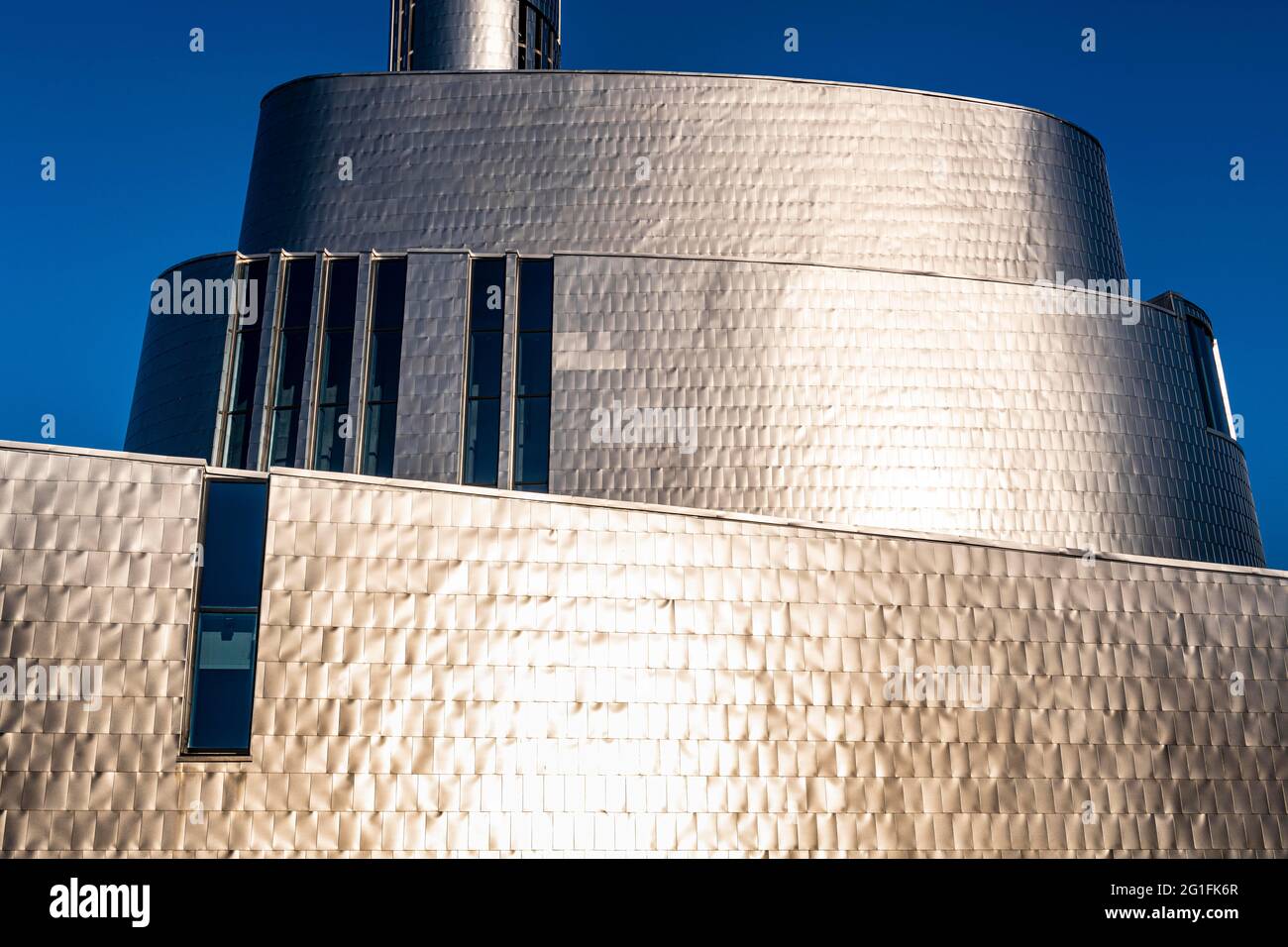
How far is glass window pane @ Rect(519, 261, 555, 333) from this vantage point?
123ft

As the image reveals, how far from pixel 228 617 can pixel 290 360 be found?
17814 mm

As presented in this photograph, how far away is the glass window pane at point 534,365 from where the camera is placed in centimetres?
3659

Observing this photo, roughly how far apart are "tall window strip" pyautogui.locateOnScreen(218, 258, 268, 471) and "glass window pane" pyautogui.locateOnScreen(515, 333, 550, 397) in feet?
30.3

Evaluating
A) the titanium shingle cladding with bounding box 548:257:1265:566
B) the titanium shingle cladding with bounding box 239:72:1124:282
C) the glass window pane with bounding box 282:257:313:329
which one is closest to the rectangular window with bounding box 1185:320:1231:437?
the titanium shingle cladding with bounding box 548:257:1265:566

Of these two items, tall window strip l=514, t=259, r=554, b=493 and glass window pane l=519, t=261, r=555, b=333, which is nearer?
tall window strip l=514, t=259, r=554, b=493

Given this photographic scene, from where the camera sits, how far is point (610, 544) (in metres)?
24.2

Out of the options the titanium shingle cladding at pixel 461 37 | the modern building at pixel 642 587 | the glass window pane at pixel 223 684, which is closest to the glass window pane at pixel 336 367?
the modern building at pixel 642 587

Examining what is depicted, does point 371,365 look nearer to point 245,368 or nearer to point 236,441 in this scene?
point 245,368

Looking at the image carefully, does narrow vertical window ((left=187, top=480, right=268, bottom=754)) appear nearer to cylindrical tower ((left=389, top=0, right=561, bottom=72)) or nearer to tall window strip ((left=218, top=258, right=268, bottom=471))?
tall window strip ((left=218, top=258, right=268, bottom=471))

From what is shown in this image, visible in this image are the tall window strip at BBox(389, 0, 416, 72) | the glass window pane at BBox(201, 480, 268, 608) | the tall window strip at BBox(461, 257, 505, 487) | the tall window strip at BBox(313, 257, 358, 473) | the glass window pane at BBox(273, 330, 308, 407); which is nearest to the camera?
the glass window pane at BBox(201, 480, 268, 608)

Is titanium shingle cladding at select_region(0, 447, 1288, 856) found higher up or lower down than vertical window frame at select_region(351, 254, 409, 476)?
lower down

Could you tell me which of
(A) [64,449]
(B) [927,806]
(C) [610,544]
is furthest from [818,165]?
(A) [64,449]
